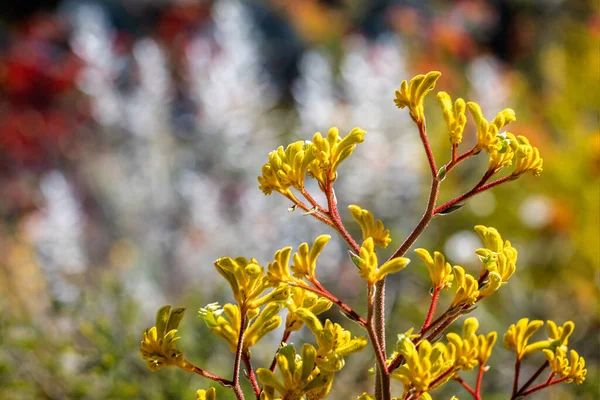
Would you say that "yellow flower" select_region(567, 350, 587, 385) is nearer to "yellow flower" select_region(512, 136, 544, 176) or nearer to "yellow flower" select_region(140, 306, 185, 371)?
"yellow flower" select_region(512, 136, 544, 176)

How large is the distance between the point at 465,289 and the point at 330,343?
0.23 feet

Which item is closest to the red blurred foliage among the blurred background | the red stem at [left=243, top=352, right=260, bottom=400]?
the blurred background

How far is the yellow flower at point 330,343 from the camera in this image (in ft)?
0.99

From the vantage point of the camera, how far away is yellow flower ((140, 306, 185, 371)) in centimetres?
31

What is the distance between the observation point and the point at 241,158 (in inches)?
72.2

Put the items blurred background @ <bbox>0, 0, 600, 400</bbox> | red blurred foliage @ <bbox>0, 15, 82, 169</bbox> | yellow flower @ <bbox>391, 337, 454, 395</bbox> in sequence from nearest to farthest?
yellow flower @ <bbox>391, 337, 454, 395</bbox> → blurred background @ <bbox>0, 0, 600, 400</bbox> → red blurred foliage @ <bbox>0, 15, 82, 169</bbox>

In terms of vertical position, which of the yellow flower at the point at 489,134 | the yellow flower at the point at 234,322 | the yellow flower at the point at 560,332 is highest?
the yellow flower at the point at 489,134

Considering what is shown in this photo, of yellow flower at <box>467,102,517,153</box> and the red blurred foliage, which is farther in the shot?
the red blurred foliage

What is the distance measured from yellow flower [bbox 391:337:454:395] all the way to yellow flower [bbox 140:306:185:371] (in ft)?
0.35

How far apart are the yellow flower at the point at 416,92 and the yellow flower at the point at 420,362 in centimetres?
11

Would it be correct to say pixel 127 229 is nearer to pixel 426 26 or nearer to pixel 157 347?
pixel 157 347

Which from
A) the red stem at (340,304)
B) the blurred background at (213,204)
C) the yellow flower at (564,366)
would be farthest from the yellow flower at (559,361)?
the blurred background at (213,204)

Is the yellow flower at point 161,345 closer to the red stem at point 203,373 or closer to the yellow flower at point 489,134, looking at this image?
the red stem at point 203,373

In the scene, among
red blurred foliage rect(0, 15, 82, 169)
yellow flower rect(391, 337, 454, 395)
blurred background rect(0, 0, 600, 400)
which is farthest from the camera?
red blurred foliage rect(0, 15, 82, 169)
